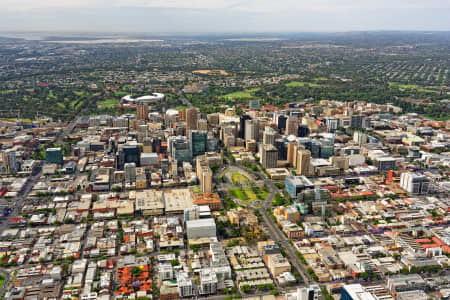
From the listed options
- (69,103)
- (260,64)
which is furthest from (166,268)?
(260,64)

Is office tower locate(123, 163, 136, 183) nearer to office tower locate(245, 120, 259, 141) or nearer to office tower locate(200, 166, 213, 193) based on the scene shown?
office tower locate(200, 166, 213, 193)

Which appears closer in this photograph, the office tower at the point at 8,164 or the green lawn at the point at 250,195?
the green lawn at the point at 250,195

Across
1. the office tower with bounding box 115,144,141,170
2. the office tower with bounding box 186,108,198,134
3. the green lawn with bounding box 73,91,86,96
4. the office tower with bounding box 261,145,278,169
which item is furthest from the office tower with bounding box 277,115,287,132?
the green lawn with bounding box 73,91,86,96

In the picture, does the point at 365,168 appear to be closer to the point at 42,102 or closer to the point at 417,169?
the point at 417,169

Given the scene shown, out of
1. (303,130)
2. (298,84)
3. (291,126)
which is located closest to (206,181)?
(303,130)

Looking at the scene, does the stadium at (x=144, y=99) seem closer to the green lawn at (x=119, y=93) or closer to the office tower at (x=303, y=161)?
the green lawn at (x=119, y=93)

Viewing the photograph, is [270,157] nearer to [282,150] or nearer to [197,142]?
[282,150]

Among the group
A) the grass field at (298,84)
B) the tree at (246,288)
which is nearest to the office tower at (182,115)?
the tree at (246,288)
